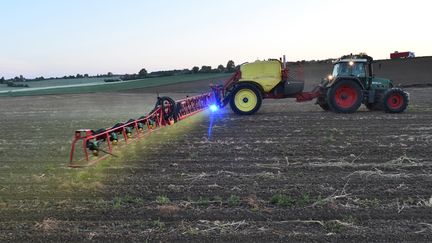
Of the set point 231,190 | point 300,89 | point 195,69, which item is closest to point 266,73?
point 300,89

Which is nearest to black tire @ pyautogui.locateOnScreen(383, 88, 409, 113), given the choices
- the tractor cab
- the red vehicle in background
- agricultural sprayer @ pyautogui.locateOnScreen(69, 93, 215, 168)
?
the tractor cab

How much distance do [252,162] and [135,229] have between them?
3.44m

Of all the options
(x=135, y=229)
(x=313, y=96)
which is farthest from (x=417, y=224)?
(x=313, y=96)

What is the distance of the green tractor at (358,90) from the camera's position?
1489 centimetres

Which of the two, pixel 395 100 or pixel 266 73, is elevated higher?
pixel 266 73

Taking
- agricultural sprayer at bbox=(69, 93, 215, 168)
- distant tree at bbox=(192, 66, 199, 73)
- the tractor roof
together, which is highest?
distant tree at bbox=(192, 66, 199, 73)

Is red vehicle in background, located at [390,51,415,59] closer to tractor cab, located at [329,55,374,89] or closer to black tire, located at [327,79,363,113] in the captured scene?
tractor cab, located at [329,55,374,89]

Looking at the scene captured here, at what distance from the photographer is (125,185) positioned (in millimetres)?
6613

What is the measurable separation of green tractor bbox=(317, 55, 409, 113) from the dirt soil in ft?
13.6

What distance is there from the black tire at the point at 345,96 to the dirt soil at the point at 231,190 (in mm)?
4149

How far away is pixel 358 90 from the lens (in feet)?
48.8

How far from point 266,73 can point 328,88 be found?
2129mm

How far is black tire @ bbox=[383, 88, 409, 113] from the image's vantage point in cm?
1483

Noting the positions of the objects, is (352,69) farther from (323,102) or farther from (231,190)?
(231,190)
